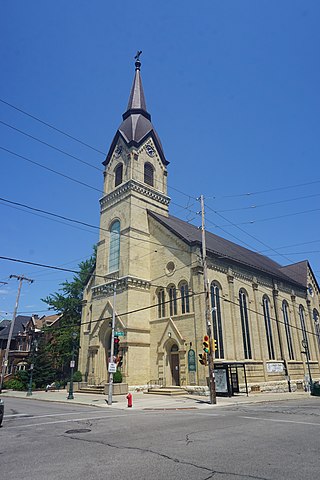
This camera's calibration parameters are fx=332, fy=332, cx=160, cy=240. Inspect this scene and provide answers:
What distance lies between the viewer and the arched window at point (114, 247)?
32.6 m

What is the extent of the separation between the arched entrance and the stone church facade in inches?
3.1

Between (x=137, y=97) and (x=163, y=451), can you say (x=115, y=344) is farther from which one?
(x=137, y=97)

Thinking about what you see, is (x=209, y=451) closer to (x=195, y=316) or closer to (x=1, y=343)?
(x=195, y=316)

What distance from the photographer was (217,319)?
27.7 meters

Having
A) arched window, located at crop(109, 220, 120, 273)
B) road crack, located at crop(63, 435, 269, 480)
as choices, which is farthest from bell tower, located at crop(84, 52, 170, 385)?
road crack, located at crop(63, 435, 269, 480)

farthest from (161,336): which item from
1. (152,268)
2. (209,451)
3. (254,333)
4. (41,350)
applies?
(209,451)

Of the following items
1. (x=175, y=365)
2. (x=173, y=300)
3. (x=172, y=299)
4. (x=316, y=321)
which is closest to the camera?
(x=175, y=365)

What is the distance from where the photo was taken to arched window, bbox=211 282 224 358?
2661cm

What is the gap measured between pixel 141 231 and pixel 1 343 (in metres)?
35.1

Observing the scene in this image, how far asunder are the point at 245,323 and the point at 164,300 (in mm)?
7859

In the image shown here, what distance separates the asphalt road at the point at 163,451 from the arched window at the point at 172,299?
17187mm

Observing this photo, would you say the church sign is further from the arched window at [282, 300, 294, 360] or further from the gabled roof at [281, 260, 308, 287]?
the gabled roof at [281, 260, 308, 287]

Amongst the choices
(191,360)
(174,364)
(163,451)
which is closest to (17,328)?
(174,364)

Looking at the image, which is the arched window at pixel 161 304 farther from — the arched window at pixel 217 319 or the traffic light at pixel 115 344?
the traffic light at pixel 115 344
